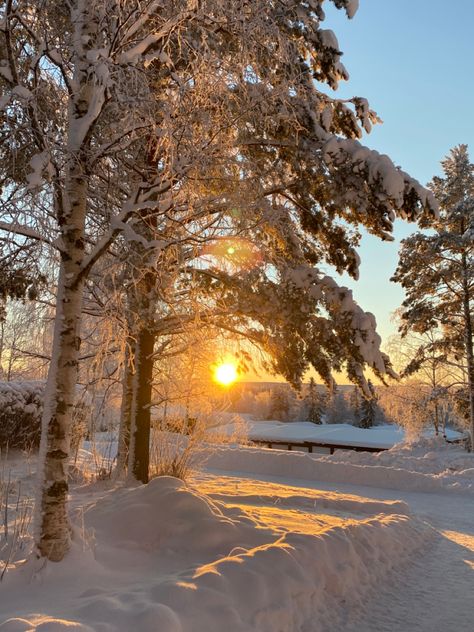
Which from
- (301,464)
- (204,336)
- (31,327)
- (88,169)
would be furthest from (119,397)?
(88,169)

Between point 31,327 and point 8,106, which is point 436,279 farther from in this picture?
point 8,106

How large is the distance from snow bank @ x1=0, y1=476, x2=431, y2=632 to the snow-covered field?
0.04 feet

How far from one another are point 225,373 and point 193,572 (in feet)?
20.1

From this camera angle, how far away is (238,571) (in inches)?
161

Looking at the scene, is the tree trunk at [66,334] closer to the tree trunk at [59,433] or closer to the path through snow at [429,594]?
the tree trunk at [59,433]

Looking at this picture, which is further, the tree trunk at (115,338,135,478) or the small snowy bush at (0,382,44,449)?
the small snowy bush at (0,382,44,449)

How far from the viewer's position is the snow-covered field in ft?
11.2

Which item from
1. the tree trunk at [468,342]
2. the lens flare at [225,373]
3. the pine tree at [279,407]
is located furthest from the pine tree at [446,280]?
the pine tree at [279,407]

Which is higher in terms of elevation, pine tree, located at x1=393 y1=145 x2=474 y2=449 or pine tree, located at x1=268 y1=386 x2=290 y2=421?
pine tree, located at x1=393 y1=145 x2=474 y2=449

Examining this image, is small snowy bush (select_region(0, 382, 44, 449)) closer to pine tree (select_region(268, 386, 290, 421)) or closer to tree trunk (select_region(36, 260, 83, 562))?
tree trunk (select_region(36, 260, 83, 562))

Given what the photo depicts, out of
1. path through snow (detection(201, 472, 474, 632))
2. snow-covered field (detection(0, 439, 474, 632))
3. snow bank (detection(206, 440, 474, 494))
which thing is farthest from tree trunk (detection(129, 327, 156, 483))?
snow bank (detection(206, 440, 474, 494))

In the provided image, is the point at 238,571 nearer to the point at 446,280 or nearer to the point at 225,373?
the point at 225,373

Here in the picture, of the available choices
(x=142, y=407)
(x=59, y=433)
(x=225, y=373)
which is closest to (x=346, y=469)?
(x=225, y=373)

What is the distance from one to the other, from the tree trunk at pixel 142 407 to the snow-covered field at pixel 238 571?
1.89 ft
